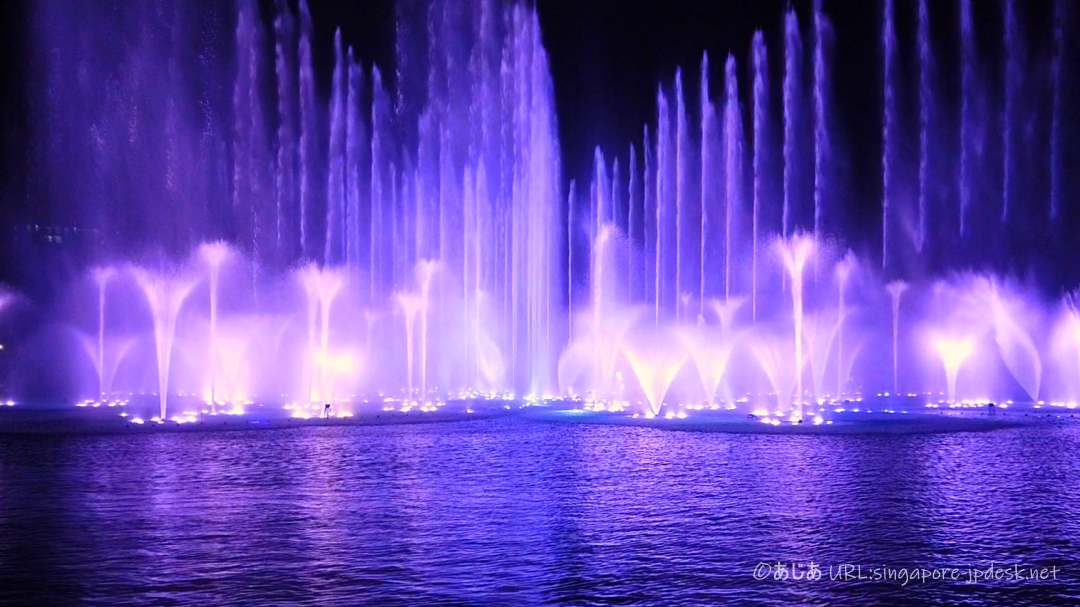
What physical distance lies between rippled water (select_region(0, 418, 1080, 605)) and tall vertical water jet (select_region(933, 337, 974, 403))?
28.7 metres

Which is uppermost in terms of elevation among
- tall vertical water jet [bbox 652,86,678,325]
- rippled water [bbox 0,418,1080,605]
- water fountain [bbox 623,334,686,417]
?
tall vertical water jet [bbox 652,86,678,325]

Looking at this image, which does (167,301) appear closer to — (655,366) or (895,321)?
(655,366)

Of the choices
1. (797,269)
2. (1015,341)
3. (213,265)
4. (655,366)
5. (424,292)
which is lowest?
(655,366)

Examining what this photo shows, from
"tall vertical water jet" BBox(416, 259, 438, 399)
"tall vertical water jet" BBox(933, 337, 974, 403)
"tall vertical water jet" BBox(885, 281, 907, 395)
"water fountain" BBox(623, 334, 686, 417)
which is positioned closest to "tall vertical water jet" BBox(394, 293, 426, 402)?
"tall vertical water jet" BBox(416, 259, 438, 399)

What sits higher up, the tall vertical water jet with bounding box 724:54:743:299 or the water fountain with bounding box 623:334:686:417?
the tall vertical water jet with bounding box 724:54:743:299

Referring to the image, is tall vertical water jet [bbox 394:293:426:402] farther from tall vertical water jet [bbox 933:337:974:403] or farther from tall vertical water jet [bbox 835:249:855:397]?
tall vertical water jet [bbox 933:337:974:403]

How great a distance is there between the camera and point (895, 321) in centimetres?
5275

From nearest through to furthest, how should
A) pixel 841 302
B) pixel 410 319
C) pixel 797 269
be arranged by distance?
pixel 797 269
pixel 410 319
pixel 841 302

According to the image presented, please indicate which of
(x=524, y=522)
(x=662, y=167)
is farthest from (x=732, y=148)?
(x=524, y=522)

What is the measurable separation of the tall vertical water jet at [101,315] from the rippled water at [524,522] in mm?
32387

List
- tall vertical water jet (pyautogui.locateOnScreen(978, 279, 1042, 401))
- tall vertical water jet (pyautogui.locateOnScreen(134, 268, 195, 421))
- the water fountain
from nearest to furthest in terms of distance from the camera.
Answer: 1. the water fountain
2. tall vertical water jet (pyautogui.locateOnScreen(134, 268, 195, 421))
3. tall vertical water jet (pyautogui.locateOnScreen(978, 279, 1042, 401))

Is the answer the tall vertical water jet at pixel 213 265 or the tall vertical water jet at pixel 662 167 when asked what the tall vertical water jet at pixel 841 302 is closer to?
the tall vertical water jet at pixel 662 167

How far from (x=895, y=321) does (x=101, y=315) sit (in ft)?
143

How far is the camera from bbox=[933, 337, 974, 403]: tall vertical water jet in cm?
4612
